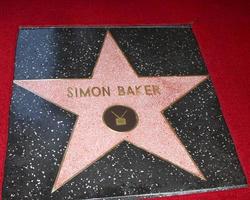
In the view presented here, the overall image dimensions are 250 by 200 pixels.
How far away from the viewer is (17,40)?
1874 mm

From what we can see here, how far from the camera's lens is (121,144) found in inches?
60.8

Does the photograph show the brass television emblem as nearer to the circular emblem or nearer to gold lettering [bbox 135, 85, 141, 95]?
the circular emblem

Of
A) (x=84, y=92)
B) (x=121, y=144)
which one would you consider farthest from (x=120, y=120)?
(x=84, y=92)

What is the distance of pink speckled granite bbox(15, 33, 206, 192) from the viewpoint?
1499 mm

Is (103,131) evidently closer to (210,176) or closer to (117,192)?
(117,192)

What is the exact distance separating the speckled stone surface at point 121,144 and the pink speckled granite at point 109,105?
0.03 m

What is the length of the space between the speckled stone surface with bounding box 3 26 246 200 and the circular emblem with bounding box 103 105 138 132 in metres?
0.10

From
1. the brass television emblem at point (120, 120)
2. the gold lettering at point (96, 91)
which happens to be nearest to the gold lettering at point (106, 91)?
the gold lettering at point (96, 91)

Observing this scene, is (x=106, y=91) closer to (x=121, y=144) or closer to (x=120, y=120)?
(x=120, y=120)

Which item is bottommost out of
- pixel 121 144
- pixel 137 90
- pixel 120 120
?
pixel 121 144

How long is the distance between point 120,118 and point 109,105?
0.09 meters

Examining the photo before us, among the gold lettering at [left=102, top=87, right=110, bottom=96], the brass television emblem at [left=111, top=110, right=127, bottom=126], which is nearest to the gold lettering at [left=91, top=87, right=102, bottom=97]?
the gold lettering at [left=102, top=87, right=110, bottom=96]

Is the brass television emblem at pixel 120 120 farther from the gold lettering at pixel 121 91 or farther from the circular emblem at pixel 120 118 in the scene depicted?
the gold lettering at pixel 121 91

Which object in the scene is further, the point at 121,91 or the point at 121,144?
the point at 121,91
